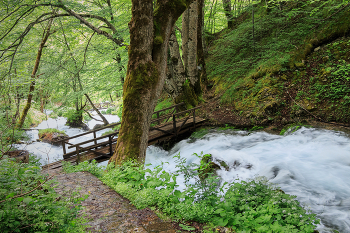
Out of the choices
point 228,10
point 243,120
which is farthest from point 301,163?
point 228,10

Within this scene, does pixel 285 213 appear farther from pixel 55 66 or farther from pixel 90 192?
pixel 55 66

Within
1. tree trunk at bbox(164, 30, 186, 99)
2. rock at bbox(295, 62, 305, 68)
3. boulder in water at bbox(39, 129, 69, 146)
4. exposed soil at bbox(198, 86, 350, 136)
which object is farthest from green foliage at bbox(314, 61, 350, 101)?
boulder in water at bbox(39, 129, 69, 146)

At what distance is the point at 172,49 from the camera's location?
406 inches

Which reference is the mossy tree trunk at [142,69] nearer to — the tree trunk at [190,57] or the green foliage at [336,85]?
the tree trunk at [190,57]

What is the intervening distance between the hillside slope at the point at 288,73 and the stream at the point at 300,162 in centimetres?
95

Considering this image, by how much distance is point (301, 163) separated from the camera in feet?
19.0

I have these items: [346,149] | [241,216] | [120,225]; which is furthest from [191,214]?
[346,149]

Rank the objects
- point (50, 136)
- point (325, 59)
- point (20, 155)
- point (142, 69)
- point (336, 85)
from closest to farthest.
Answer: point (142, 69)
point (20, 155)
point (336, 85)
point (325, 59)
point (50, 136)

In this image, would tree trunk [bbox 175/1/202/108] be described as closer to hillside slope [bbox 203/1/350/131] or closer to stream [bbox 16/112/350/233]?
hillside slope [bbox 203/1/350/131]

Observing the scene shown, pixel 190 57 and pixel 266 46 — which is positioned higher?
pixel 266 46

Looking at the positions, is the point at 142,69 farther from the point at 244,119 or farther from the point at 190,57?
the point at 190,57

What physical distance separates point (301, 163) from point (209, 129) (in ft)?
15.1

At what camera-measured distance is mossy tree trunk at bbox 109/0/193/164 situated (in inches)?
199

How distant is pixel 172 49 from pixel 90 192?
827cm
